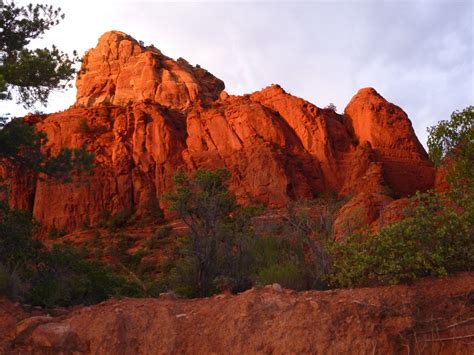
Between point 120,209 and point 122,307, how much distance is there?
36.8m

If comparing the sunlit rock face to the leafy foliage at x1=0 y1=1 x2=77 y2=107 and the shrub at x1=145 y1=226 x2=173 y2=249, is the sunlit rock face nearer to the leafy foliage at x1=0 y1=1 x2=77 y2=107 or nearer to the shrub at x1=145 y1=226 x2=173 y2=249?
the shrub at x1=145 y1=226 x2=173 y2=249

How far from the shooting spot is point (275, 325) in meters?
7.31

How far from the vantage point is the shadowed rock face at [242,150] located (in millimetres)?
41219

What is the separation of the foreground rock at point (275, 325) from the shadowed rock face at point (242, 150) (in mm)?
30561

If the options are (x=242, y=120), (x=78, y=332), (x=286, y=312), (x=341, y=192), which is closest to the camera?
(x=286, y=312)

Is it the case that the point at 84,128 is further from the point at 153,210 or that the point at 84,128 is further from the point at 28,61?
the point at 28,61

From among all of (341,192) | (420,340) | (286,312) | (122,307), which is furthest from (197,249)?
(341,192)

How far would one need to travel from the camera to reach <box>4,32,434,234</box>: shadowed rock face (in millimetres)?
41219

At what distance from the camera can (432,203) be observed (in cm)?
952

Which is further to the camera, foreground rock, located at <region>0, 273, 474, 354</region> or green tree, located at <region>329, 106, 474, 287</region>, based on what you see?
green tree, located at <region>329, 106, 474, 287</region>

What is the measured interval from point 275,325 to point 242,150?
3624 cm

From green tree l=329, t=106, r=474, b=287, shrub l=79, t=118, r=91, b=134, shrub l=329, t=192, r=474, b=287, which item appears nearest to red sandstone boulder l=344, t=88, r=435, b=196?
shrub l=79, t=118, r=91, b=134

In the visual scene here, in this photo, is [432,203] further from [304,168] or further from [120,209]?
[120,209]

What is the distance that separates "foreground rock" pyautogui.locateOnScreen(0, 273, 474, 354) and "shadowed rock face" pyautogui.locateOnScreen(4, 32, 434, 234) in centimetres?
3056
